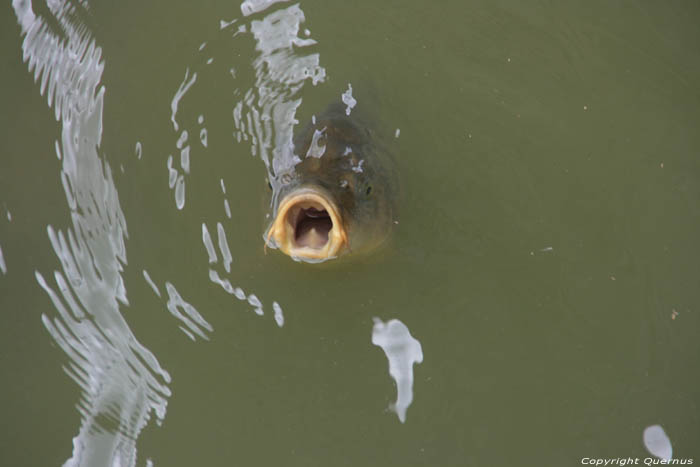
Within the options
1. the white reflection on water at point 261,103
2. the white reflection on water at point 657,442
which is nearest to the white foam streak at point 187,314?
the white reflection on water at point 261,103

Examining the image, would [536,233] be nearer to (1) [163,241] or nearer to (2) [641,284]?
(2) [641,284]

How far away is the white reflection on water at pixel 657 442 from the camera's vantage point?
3.32 meters

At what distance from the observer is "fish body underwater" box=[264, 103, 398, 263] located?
3139 mm

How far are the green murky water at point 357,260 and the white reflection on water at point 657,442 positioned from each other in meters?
0.03

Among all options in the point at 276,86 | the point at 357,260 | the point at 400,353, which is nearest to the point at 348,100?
the point at 276,86

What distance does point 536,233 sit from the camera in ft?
12.2

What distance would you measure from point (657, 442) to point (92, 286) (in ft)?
9.80

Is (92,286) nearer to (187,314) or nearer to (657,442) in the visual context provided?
(187,314)

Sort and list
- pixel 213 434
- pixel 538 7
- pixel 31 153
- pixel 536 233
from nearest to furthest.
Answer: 1. pixel 213 434
2. pixel 536 233
3. pixel 31 153
4. pixel 538 7

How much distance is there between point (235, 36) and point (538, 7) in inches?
74.3

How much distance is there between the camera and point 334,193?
129 inches

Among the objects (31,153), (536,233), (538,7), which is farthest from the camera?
(538,7)

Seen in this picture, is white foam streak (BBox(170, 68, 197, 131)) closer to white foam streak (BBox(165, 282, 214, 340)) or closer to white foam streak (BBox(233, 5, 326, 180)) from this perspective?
white foam streak (BBox(233, 5, 326, 180))

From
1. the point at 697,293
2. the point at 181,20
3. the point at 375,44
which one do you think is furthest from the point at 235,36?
the point at 697,293
